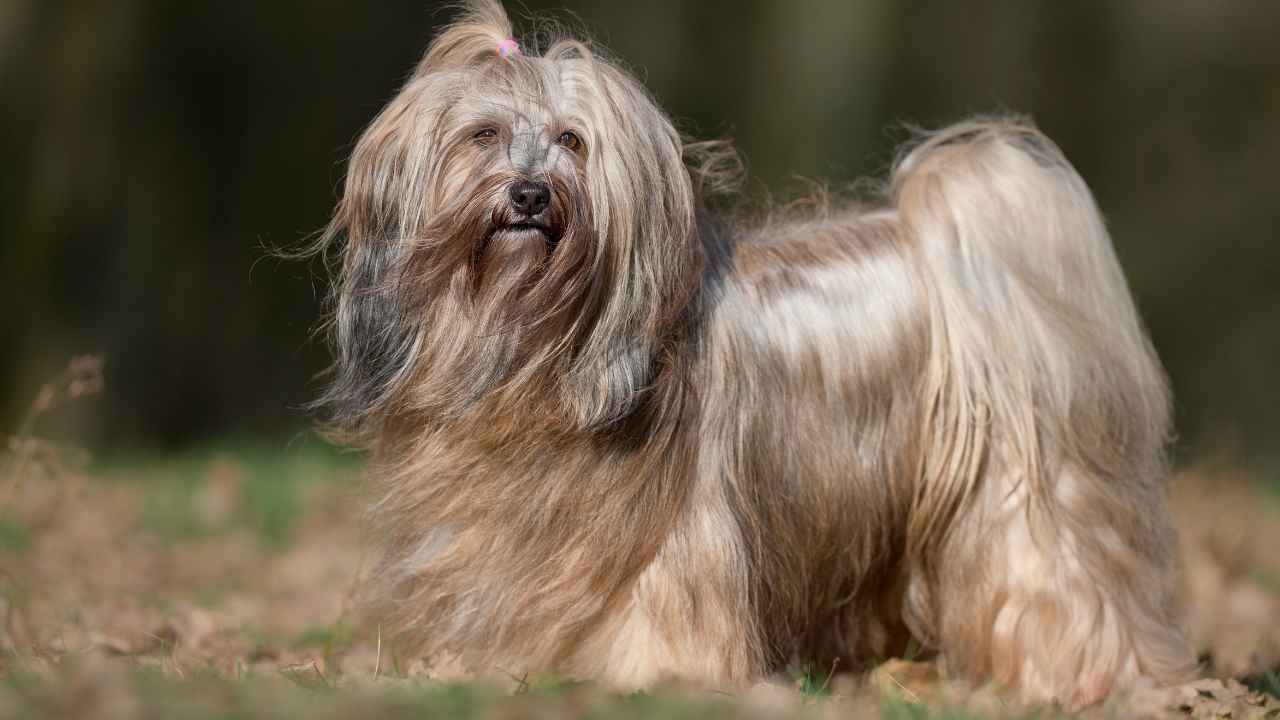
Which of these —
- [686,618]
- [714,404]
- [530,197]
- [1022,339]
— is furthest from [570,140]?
[1022,339]

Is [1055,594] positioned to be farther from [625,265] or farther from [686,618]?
[625,265]

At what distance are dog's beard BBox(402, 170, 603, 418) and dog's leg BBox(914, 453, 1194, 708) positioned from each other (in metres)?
1.44

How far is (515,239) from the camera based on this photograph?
3.85m

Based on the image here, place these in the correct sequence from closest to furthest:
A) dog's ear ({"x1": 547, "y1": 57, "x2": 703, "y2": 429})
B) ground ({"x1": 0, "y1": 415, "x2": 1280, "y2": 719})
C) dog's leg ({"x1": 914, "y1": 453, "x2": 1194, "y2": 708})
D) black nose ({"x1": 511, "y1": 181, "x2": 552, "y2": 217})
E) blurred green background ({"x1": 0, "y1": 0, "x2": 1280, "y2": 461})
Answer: ground ({"x1": 0, "y1": 415, "x2": 1280, "y2": 719})
black nose ({"x1": 511, "y1": 181, "x2": 552, "y2": 217})
dog's ear ({"x1": 547, "y1": 57, "x2": 703, "y2": 429})
dog's leg ({"x1": 914, "y1": 453, "x2": 1194, "y2": 708})
blurred green background ({"x1": 0, "y1": 0, "x2": 1280, "y2": 461})

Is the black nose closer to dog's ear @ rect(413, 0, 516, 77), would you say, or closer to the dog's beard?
the dog's beard

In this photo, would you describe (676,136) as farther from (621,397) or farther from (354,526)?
(354,526)

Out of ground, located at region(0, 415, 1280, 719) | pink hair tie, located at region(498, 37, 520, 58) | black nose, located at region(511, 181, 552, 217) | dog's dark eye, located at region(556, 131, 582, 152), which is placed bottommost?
ground, located at region(0, 415, 1280, 719)

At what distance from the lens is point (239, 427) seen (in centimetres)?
1389

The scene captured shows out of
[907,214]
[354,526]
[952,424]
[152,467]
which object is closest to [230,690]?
[952,424]

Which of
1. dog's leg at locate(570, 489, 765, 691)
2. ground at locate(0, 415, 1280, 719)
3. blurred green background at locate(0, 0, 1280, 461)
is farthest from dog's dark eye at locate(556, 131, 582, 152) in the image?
blurred green background at locate(0, 0, 1280, 461)

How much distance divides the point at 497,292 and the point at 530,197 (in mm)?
270

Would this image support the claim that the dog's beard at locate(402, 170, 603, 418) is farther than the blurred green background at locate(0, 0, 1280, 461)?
No

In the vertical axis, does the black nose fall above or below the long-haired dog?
above

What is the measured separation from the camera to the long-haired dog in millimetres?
3980
